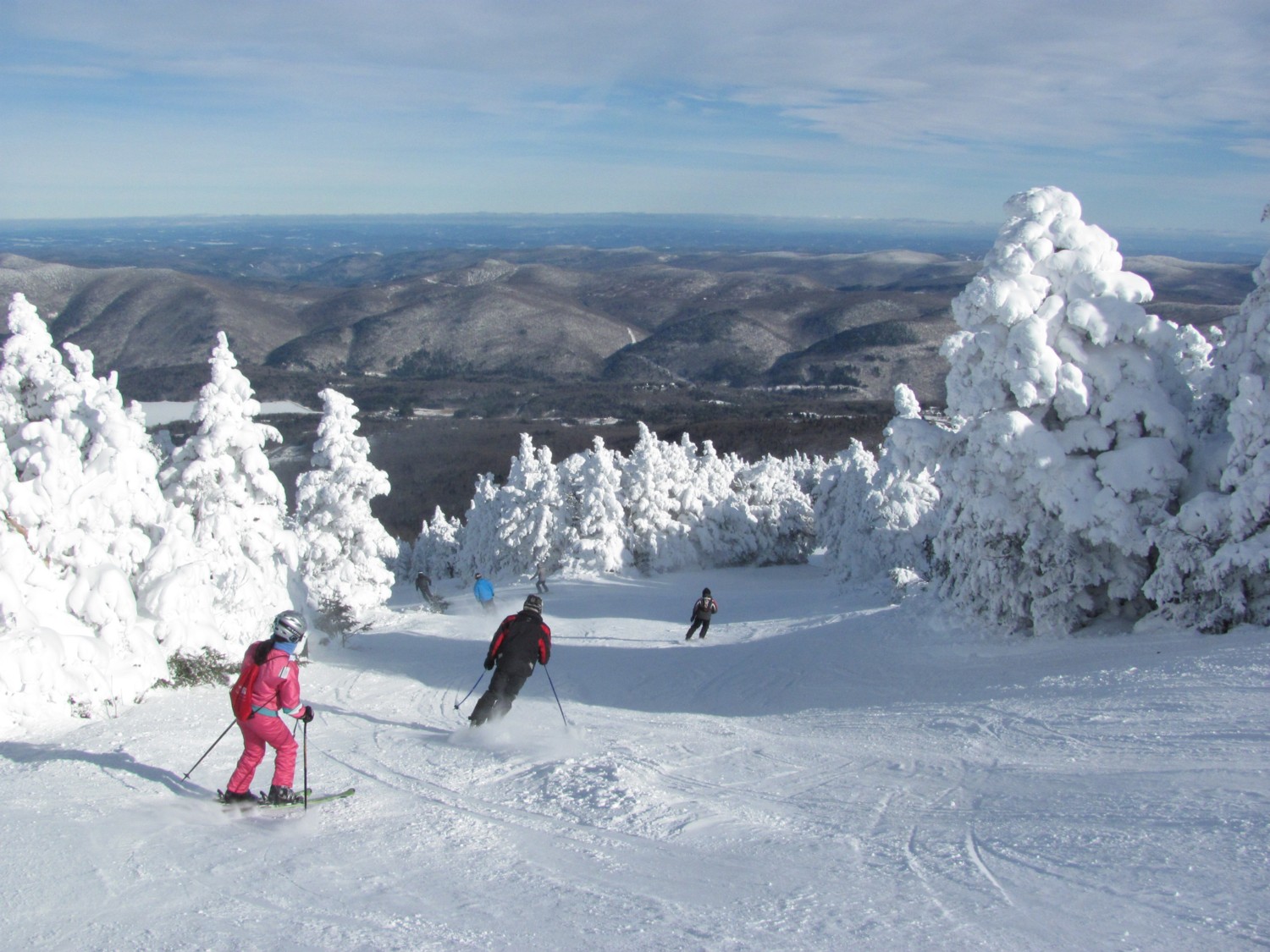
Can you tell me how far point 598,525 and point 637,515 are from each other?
9.14 feet

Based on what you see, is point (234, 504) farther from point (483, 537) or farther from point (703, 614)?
point (483, 537)

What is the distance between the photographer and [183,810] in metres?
5.99

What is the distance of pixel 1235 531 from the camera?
35.4 feet

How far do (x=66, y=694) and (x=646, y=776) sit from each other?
229 inches

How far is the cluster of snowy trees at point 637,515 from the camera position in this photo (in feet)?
113

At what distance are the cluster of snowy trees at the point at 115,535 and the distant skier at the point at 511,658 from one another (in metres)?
3.89

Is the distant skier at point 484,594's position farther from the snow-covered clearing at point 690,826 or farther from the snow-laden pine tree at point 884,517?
the snow-laden pine tree at point 884,517

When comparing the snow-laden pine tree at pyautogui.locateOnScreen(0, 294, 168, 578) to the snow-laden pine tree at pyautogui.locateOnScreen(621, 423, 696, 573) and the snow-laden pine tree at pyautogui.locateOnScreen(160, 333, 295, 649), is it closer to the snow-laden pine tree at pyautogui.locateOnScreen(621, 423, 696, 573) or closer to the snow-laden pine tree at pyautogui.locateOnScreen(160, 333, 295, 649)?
the snow-laden pine tree at pyautogui.locateOnScreen(160, 333, 295, 649)

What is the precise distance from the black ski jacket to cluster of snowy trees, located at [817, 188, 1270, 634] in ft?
24.0

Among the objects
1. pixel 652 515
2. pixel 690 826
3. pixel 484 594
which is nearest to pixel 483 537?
pixel 652 515

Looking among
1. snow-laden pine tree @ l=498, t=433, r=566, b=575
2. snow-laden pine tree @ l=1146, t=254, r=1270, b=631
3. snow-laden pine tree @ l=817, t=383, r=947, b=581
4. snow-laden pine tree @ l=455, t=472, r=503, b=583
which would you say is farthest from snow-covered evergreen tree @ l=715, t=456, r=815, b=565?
snow-laden pine tree @ l=1146, t=254, r=1270, b=631

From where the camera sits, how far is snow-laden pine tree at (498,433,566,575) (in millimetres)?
34719

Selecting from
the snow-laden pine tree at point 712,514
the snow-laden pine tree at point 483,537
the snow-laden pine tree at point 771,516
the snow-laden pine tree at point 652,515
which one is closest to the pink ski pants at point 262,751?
the snow-laden pine tree at point 652,515

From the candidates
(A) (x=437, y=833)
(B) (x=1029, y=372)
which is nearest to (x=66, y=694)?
(A) (x=437, y=833)
